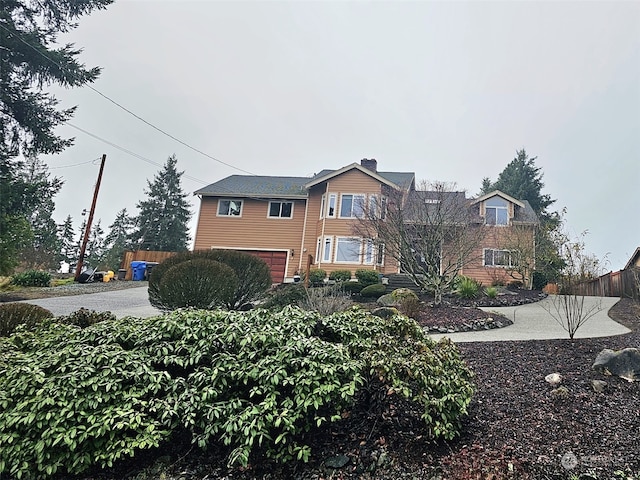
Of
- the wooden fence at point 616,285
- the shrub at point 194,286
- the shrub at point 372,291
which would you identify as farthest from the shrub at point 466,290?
the shrub at point 194,286

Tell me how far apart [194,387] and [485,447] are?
252cm

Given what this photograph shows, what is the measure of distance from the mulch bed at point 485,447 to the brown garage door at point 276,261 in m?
16.6

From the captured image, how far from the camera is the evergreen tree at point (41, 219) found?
10.9m

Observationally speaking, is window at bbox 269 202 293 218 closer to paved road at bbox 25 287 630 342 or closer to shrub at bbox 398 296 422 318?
paved road at bbox 25 287 630 342

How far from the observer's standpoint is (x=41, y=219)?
29250mm

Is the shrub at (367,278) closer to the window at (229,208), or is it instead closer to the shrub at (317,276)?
the shrub at (317,276)

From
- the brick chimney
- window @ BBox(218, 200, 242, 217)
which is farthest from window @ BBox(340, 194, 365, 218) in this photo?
window @ BBox(218, 200, 242, 217)

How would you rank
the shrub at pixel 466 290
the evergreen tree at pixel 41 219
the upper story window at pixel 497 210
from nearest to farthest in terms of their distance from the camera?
the evergreen tree at pixel 41 219
the shrub at pixel 466 290
the upper story window at pixel 497 210

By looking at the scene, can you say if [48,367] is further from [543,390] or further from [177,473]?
[543,390]

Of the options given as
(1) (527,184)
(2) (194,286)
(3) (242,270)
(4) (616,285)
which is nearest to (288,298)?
(3) (242,270)

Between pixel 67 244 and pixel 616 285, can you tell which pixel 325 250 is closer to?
pixel 616 285

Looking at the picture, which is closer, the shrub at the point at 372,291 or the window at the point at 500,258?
the shrub at the point at 372,291

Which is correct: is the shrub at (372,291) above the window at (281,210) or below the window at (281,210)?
below

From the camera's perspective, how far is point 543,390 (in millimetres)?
3895
